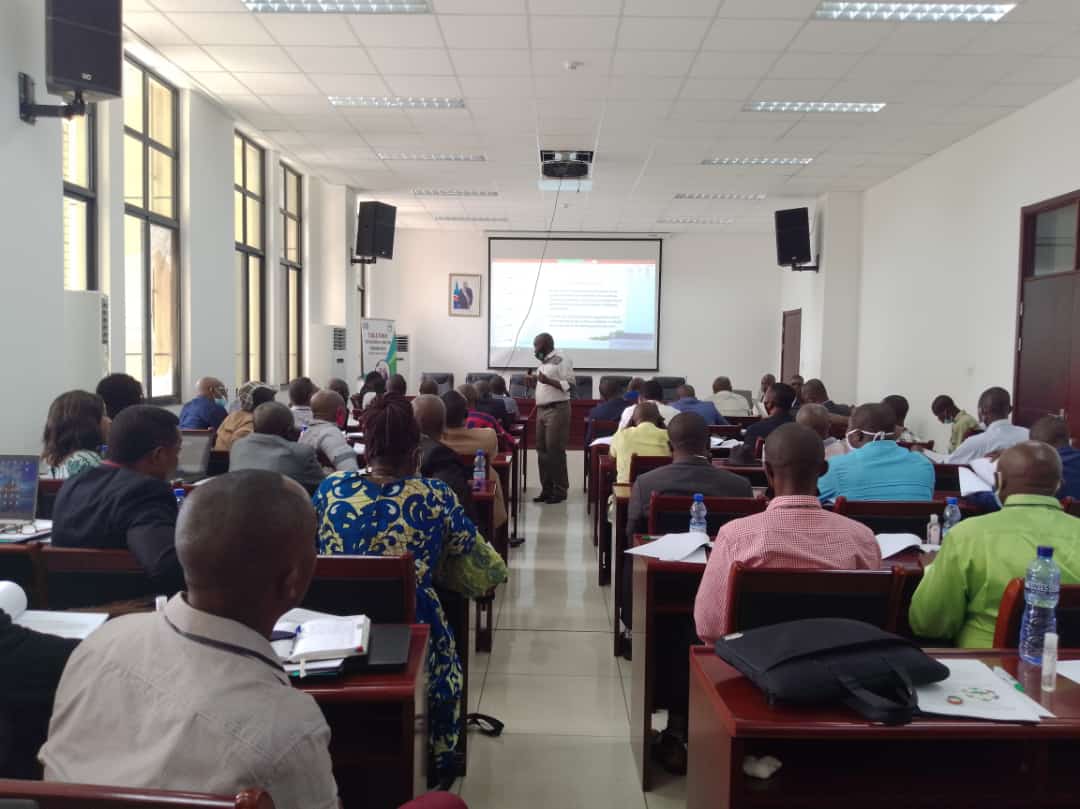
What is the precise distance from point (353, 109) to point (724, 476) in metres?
6.03

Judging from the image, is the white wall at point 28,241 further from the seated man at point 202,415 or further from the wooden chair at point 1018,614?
the wooden chair at point 1018,614

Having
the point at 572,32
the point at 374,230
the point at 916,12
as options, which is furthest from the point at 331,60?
the point at 374,230

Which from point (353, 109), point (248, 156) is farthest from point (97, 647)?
point (248, 156)

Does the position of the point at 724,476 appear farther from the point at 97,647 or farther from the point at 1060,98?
the point at 1060,98

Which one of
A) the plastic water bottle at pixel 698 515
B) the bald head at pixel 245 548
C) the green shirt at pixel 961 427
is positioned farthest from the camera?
the green shirt at pixel 961 427

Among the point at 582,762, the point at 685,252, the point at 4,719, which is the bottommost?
the point at 582,762

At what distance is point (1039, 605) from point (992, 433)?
3.77 m

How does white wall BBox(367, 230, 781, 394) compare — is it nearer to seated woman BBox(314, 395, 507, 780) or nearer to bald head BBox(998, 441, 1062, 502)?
seated woman BBox(314, 395, 507, 780)

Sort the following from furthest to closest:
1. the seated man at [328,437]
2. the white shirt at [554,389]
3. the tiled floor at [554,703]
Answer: the white shirt at [554,389]
the seated man at [328,437]
the tiled floor at [554,703]

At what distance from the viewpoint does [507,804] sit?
265 cm

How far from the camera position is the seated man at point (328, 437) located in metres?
4.73

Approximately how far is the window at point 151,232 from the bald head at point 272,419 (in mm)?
3584

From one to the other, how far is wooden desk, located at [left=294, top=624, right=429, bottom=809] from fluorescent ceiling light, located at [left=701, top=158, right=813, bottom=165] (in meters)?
8.97

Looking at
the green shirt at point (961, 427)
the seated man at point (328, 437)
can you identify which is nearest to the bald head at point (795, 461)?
the seated man at point (328, 437)
